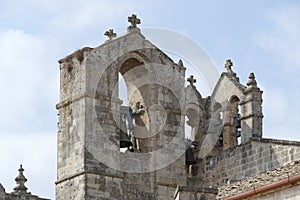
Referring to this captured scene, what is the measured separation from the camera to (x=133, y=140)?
28031mm

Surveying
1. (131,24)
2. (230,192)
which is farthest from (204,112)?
(230,192)

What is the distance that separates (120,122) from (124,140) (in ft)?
1.22

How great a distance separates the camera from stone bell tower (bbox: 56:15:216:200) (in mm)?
26766

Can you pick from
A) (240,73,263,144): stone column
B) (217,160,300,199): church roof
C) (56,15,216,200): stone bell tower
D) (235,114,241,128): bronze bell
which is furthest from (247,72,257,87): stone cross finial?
(217,160,300,199): church roof

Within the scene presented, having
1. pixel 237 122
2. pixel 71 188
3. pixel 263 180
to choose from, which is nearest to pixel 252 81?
pixel 237 122

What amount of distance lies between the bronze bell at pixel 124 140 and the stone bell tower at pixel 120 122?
0.02m

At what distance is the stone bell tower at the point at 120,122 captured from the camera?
26.8 meters

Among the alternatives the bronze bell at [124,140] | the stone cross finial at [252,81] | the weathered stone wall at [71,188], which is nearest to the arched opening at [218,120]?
the stone cross finial at [252,81]

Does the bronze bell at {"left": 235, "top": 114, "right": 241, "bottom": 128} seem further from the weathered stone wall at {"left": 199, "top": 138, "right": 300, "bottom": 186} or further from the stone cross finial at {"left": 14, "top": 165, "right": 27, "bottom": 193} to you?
the stone cross finial at {"left": 14, "top": 165, "right": 27, "bottom": 193}

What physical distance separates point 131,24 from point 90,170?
138 inches

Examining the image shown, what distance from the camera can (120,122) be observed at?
27.6 metres

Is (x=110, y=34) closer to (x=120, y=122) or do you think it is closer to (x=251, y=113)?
(x=120, y=122)

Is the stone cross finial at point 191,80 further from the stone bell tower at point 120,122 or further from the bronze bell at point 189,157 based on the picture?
the bronze bell at point 189,157

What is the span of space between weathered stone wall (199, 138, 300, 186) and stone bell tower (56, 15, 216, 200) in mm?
1143
